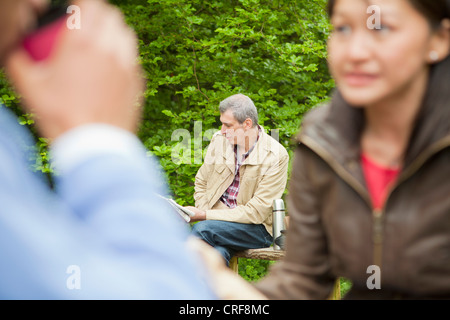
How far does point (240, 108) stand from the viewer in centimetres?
557

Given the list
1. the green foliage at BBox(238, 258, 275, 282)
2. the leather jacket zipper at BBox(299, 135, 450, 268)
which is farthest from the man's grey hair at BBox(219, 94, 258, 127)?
the leather jacket zipper at BBox(299, 135, 450, 268)

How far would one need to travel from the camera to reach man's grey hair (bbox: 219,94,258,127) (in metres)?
5.55

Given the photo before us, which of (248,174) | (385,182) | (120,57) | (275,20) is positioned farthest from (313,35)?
(120,57)

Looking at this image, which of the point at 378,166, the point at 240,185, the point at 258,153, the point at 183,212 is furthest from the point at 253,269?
the point at 378,166

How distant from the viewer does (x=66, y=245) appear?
532 millimetres

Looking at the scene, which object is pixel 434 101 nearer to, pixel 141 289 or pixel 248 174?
pixel 141 289

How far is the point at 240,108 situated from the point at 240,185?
2.39ft

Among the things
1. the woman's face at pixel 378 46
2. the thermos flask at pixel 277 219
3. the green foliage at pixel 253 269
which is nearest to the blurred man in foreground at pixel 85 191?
the woman's face at pixel 378 46

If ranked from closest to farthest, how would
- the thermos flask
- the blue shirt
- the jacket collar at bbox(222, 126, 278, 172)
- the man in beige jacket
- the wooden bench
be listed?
the blue shirt → the wooden bench → the thermos flask → the man in beige jacket → the jacket collar at bbox(222, 126, 278, 172)

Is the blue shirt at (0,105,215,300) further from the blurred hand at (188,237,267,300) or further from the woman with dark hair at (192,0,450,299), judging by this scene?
the woman with dark hair at (192,0,450,299)

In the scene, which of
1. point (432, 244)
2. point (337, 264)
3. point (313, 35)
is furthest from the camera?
point (313, 35)

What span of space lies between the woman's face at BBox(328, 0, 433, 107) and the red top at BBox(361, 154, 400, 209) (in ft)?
0.60

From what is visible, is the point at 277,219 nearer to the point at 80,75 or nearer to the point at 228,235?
the point at 228,235

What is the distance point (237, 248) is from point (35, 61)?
4.89 meters
